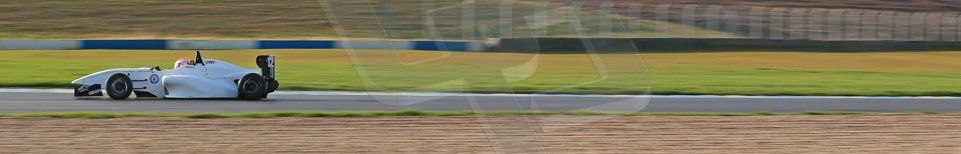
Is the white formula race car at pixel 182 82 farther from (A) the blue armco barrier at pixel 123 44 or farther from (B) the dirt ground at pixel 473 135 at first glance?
(A) the blue armco barrier at pixel 123 44

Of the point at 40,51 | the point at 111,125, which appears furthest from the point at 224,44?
the point at 111,125

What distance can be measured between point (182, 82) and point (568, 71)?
943 cm

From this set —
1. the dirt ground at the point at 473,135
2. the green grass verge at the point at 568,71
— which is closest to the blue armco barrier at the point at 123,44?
the green grass verge at the point at 568,71

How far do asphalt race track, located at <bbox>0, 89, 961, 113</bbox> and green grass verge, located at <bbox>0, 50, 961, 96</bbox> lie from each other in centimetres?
33

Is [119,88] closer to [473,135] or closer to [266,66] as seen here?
[266,66]

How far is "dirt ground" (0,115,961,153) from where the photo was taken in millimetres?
9258

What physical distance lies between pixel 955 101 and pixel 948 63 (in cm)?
1195

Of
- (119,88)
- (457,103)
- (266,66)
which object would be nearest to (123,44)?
(266,66)

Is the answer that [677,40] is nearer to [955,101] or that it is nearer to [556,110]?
[955,101]

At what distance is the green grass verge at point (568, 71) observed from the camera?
9.93 meters

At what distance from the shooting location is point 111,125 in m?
10.6

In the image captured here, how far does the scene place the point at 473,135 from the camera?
1020 cm

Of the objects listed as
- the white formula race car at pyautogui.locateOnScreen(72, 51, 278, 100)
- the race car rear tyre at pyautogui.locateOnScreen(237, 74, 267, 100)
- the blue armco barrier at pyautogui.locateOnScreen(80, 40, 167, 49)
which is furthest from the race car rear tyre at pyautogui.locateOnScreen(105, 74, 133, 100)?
the blue armco barrier at pyautogui.locateOnScreen(80, 40, 167, 49)

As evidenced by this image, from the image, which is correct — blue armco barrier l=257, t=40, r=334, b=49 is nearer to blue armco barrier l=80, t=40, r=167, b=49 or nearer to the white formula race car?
blue armco barrier l=80, t=40, r=167, b=49
